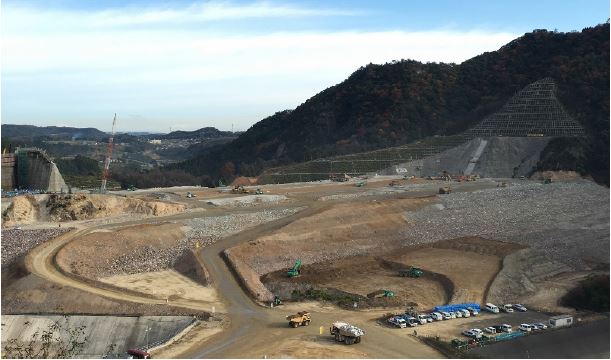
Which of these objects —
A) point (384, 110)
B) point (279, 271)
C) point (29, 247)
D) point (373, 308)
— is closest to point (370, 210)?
point (279, 271)

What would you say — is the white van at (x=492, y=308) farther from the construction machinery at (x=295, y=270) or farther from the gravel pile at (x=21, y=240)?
the gravel pile at (x=21, y=240)

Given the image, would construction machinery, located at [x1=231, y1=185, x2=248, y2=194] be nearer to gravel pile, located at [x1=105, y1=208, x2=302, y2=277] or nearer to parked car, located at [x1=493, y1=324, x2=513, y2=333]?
gravel pile, located at [x1=105, y1=208, x2=302, y2=277]

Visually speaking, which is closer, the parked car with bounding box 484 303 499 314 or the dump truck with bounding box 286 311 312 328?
the dump truck with bounding box 286 311 312 328

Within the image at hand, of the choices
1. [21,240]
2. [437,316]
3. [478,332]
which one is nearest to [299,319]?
[437,316]

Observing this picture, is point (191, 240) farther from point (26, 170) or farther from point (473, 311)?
point (26, 170)

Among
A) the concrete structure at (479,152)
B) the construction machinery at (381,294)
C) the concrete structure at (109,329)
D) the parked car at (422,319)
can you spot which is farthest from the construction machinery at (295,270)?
the concrete structure at (479,152)

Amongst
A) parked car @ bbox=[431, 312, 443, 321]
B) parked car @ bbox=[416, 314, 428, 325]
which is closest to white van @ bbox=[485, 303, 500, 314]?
parked car @ bbox=[431, 312, 443, 321]
